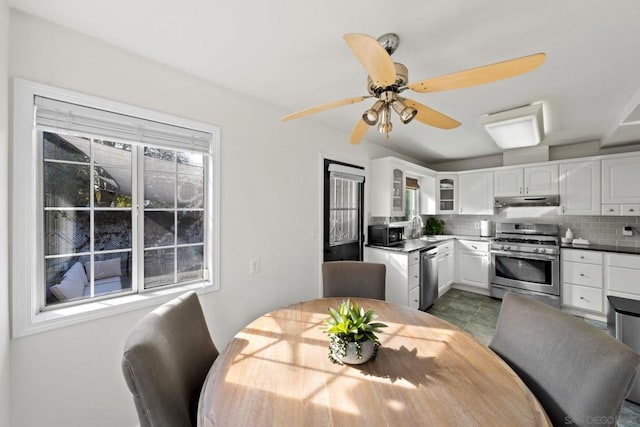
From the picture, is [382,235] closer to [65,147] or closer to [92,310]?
[92,310]

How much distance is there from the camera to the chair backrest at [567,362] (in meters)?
0.76

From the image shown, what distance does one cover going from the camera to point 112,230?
5.30ft

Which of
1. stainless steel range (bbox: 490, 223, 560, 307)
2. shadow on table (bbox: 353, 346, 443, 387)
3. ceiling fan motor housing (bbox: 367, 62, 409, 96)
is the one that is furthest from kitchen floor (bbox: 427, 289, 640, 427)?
ceiling fan motor housing (bbox: 367, 62, 409, 96)

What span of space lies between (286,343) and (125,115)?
1690mm

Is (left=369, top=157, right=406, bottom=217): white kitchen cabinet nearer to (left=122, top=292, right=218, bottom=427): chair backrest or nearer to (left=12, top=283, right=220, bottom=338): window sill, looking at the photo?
(left=12, top=283, right=220, bottom=338): window sill

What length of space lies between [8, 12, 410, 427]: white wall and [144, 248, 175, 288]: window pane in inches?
9.6

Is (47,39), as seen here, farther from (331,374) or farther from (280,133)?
(331,374)

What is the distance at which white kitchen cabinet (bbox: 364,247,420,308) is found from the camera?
3.05m

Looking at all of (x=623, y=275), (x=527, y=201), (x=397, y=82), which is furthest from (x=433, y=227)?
(x=397, y=82)

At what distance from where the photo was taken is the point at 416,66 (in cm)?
170

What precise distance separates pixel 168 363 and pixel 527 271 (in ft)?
14.8

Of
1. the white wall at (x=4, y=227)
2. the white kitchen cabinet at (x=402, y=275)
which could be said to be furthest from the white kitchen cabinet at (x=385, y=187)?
the white wall at (x=4, y=227)

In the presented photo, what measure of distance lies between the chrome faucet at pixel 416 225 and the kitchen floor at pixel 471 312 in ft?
3.79

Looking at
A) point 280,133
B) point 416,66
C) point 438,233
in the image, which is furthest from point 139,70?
point 438,233
